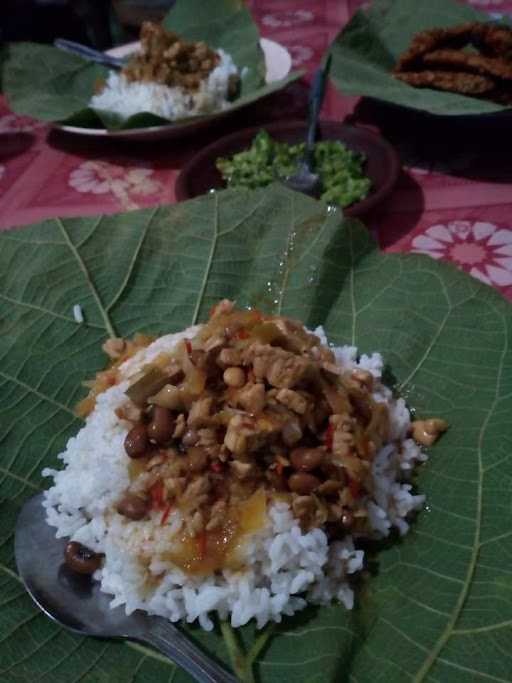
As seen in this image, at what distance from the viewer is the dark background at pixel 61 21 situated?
5238 mm

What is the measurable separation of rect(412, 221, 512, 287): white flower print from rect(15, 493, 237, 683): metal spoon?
5.58 ft

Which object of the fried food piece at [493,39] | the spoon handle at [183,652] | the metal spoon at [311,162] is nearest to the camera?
the spoon handle at [183,652]

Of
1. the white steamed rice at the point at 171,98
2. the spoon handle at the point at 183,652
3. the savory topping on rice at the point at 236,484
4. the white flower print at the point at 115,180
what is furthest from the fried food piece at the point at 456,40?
the spoon handle at the point at 183,652

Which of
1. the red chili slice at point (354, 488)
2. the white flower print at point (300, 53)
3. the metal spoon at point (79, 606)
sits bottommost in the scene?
the white flower print at point (300, 53)

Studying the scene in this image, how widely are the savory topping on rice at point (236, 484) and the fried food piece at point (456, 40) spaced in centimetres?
238

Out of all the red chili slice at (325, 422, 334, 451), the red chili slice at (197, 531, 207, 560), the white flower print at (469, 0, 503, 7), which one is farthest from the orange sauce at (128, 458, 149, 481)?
the white flower print at (469, 0, 503, 7)

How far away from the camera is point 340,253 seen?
7.55 feet

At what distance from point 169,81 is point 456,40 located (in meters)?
1.53

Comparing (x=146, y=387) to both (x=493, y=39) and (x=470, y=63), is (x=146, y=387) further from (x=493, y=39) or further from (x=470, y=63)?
(x=493, y=39)

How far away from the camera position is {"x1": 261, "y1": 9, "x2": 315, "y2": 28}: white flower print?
517 cm

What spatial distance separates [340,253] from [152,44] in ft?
8.03

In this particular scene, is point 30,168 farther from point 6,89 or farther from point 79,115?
point 6,89

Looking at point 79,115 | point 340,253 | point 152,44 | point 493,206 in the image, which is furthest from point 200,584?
point 152,44

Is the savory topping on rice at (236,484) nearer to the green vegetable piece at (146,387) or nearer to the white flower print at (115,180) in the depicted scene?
the green vegetable piece at (146,387)
